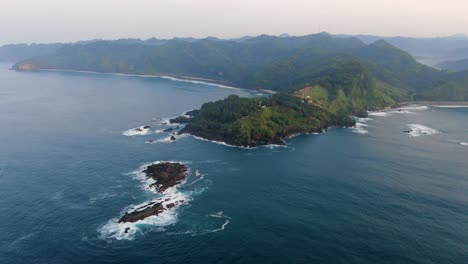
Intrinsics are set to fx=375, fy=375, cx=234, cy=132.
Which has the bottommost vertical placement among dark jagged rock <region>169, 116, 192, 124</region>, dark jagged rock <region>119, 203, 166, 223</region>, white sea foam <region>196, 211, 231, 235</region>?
white sea foam <region>196, 211, 231, 235</region>

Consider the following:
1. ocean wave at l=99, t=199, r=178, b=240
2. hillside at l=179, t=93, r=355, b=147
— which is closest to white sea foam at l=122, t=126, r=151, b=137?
hillside at l=179, t=93, r=355, b=147

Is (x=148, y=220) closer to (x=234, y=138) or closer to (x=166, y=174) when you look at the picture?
(x=166, y=174)

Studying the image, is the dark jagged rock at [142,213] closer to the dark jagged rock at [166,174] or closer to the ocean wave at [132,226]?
the ocean wave at [132,226]

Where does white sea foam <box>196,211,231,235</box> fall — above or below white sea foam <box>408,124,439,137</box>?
below

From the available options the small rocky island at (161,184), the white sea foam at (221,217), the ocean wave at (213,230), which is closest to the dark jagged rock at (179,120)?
the small rocky island at (161,184)

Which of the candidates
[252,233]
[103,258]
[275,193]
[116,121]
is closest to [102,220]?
[103,258]

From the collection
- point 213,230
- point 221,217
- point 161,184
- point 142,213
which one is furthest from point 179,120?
point 213,230

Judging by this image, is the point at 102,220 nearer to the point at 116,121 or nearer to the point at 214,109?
the point at 214,109

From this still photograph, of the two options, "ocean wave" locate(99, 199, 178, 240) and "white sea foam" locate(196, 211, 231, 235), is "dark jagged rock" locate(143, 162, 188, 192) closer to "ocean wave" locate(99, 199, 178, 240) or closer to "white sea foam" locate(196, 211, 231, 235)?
"ocean wave" locate(99, 199, 178, 240)
